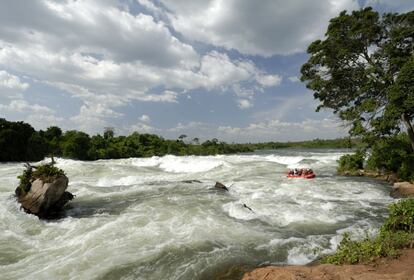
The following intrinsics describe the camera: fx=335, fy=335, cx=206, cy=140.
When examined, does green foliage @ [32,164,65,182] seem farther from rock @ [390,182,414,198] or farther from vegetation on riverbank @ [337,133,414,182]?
vegetation on riverbank @ [337,133,414,182]

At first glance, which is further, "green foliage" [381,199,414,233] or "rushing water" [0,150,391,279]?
"green foliage" [381,199,414,233]

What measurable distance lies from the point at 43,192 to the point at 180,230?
19.3 feet

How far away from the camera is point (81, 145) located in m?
54.0

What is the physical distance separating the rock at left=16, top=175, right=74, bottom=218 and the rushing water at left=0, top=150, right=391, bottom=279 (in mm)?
426

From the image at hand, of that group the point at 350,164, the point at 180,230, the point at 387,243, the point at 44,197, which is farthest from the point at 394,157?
the point at 44,197

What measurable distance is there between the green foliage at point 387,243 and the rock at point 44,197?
400 inches

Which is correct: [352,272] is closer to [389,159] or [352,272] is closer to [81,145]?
[389,159]

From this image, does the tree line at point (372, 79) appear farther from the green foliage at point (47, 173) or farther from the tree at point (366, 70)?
the green foliage at point (47, 173)

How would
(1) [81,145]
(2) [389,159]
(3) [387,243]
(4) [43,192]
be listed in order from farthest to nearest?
(1) [81,145]
(2) [389,159]
(4) [43,192]
(3) [387,243]

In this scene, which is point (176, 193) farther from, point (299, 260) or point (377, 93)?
point (377, 93)

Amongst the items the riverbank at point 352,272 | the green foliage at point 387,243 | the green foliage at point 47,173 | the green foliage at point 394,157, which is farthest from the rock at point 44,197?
the green foliage at point 394,157

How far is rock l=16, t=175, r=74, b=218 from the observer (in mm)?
12703

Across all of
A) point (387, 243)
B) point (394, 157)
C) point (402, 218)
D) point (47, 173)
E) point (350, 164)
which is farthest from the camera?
point (350, 164)

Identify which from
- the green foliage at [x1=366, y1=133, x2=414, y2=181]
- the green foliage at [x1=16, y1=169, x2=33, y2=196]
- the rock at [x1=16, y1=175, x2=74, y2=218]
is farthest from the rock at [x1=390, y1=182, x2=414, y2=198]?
the green foliage at [x1=16, y1=169, x2=33, y2=196]
